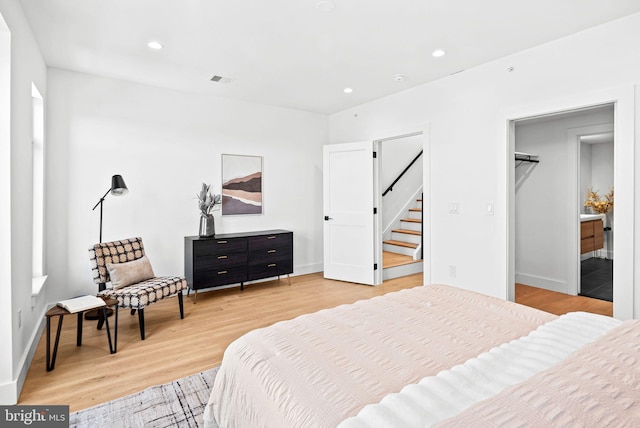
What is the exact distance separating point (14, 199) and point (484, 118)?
4.08 m

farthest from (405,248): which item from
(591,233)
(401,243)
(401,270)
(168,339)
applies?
(168,339)

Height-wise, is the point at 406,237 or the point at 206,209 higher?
the point at 206,209

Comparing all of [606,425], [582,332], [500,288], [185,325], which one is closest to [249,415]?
[606,425]

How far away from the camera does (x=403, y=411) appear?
100cm

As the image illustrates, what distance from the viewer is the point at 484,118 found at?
367 cm

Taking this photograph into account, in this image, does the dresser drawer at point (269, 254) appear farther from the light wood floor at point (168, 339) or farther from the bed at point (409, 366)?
the bed at point (409, 366)

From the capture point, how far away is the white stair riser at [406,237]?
6023 mm

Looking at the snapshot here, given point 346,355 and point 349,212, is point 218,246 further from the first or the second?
point 346,355

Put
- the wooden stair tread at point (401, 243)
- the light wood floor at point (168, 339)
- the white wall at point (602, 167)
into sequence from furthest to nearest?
1. the white wall at point (602, 167)
2. the wooden stair tread at point (401, 243)
3. the light wood floor at point (168, 339)

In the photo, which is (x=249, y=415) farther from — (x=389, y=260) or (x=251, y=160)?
(x=389, y=260)

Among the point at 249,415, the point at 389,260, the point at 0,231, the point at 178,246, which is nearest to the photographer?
the point at 249,415

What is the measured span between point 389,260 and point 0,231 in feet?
15.8

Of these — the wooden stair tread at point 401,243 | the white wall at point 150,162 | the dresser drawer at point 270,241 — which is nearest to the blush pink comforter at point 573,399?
the dresser drawer at point 270,241

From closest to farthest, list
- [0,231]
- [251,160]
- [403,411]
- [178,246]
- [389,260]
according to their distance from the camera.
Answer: [403,411], [0,231], [178,246], [251,160], [389,260]
